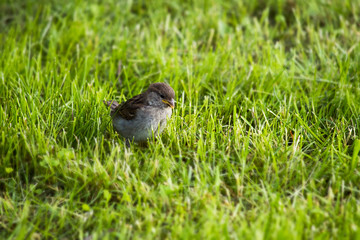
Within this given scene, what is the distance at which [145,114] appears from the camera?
455 centimetres

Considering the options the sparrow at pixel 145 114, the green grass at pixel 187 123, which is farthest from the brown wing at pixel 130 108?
the green grass at pixel 187 123

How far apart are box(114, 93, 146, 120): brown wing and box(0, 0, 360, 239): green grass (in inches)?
9.4

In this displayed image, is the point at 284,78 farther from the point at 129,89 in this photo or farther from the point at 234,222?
the point at 234,222

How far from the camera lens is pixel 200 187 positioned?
3799 millimetres

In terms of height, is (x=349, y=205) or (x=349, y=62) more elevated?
(x=349, y=62)

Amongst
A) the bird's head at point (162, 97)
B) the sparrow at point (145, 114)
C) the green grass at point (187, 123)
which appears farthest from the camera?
the bird's head at point (162, 97)

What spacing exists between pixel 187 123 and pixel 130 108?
23.3 inches

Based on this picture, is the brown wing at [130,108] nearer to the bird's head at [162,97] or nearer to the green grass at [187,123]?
the bird's head at [162,97]

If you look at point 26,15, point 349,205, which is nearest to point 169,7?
point 26,15

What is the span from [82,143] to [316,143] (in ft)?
7.16

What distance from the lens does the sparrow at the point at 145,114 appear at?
4.54 meters

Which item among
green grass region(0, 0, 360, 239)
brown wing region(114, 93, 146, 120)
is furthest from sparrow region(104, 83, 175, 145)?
green grass region(0, 0, 360, 239)

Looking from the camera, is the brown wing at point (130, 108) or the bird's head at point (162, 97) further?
the bird's head at point (162, 97)

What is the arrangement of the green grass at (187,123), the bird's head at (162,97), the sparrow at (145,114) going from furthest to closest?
the bird's head at (162,97) < the sparrow at (145,114) < the green grass at (187,123)
